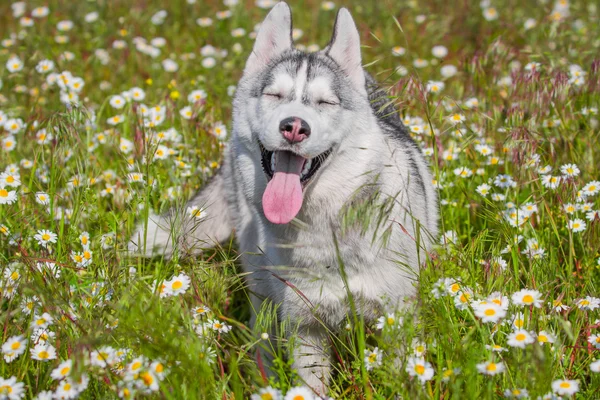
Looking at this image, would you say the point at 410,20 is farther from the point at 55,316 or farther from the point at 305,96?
the point at 55,316

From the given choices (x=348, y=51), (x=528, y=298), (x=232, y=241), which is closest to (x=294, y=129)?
(x=348, y=51)

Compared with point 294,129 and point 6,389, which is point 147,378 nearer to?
point 6,389

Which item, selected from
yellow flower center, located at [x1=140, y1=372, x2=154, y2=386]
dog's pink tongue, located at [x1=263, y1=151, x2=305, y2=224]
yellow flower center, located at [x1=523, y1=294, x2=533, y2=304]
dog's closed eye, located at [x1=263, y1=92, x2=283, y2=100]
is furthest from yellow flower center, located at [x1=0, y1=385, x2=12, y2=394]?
yellow flower center, located at [x1=523, y1=294, x2=533, y2=304]

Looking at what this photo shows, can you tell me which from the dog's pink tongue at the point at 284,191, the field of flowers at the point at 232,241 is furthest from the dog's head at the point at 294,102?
the field of flowers at the point at 232,241

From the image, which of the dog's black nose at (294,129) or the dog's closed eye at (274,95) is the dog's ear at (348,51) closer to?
the dog's closed eye at (274,95)

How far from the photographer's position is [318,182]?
279cm

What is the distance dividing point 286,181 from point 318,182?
0.64 feet

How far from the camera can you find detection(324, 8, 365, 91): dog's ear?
117 inches

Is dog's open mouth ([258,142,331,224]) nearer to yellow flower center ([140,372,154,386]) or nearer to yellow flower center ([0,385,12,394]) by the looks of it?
yellow flower center ([140,372,154,386])

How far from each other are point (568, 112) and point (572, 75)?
1.26 feet

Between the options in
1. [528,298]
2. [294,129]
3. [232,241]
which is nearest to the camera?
[528,298]

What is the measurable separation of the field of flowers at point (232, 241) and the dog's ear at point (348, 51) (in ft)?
0.48

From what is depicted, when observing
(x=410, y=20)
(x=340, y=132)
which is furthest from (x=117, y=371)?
(x=410, y=20)

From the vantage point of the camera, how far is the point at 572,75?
13.4 ft
